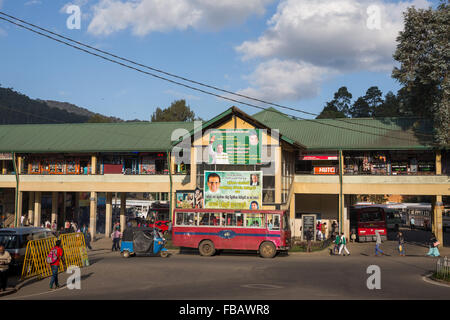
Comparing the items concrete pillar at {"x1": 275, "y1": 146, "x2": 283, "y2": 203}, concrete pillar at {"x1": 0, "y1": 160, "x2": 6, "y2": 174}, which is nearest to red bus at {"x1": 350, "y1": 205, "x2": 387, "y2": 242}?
concrete pillar at {"x1": 275, "y1": 146, "x2": 283, "y2": 203}

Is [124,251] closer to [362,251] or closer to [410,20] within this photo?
[362,251]

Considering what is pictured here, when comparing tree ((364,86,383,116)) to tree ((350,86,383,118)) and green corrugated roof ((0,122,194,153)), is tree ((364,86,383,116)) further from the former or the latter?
green corrugated roof ((0,122,194,153))

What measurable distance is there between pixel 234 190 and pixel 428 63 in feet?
61.5

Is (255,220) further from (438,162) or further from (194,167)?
(438,162)

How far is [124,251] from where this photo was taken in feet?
87.1

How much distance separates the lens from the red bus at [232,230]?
2608 cm

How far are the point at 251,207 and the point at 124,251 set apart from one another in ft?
28.3

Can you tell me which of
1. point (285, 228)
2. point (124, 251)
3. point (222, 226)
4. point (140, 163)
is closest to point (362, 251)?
point (285, 228)

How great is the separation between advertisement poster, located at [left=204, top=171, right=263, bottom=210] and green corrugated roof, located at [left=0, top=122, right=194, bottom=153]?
9.09 metres

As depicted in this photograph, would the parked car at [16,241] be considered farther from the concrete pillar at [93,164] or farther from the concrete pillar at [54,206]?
the concrete pillar at [54,206]

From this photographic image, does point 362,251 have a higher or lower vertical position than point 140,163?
lower

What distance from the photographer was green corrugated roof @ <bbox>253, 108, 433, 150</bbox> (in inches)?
1367

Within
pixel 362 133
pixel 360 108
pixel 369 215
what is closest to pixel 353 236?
pixel 369 215

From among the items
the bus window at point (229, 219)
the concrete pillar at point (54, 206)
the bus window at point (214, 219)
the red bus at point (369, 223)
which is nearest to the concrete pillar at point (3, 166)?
the concrete pillar at point (54, 206)
